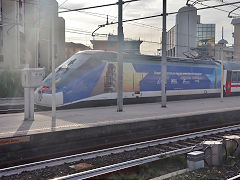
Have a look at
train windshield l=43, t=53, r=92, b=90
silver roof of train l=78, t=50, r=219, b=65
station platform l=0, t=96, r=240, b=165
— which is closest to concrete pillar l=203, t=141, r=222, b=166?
station platform l=0, t=96, r=240, b=165

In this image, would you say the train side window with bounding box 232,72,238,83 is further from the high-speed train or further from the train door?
the high-speed train

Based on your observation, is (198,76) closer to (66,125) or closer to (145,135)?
(145,135)

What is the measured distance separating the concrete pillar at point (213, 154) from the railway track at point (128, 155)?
2.20ft

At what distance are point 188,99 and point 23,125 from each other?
1483 centimetres

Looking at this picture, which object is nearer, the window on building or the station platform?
the station platform

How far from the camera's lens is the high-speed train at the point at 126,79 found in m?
15.0

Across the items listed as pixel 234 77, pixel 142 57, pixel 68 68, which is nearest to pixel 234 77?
pixel 234 77

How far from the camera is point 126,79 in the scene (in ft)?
58.0

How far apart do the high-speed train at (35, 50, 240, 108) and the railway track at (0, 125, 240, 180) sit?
574 centimetres

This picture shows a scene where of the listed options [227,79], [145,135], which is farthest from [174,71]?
[145,135]

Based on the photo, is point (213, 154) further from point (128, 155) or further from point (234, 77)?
point (234, 77)

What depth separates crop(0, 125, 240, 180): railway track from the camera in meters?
7.42

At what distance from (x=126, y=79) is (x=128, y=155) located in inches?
347

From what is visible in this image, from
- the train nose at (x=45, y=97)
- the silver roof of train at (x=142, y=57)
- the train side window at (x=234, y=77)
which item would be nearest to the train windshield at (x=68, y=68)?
the train nose at (x=45, y=97)
